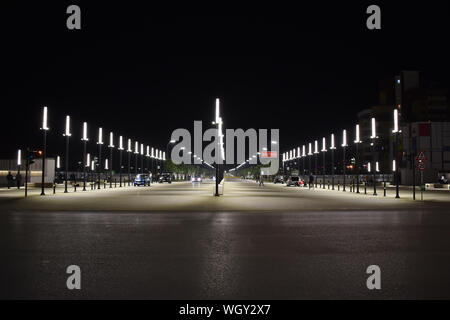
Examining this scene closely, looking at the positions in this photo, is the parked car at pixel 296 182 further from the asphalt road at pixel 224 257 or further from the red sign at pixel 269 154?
the red sign at pixel 269 154

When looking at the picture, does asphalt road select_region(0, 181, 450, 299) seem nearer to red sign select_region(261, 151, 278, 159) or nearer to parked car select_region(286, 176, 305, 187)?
parked car select_region(286, 176, 305, 187)

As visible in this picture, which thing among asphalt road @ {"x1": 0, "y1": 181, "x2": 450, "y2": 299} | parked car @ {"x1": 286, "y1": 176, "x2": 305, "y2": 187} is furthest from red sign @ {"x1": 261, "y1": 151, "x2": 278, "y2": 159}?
asphalt road @ {"x1": 0, "y1": 181, "x2": 450, "y2": 299}

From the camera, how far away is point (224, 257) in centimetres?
963

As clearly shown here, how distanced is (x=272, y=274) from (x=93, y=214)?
13574 millimetres

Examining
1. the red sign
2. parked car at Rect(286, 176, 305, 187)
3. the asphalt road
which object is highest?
the red sign

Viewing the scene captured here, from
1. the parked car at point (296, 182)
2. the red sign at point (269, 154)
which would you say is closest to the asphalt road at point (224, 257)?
the parked car at point (296, 182)

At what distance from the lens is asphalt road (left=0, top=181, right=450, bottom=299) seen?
22.7ft

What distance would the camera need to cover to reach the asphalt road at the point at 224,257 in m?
6.92

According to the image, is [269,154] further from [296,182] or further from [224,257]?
[224,257]
